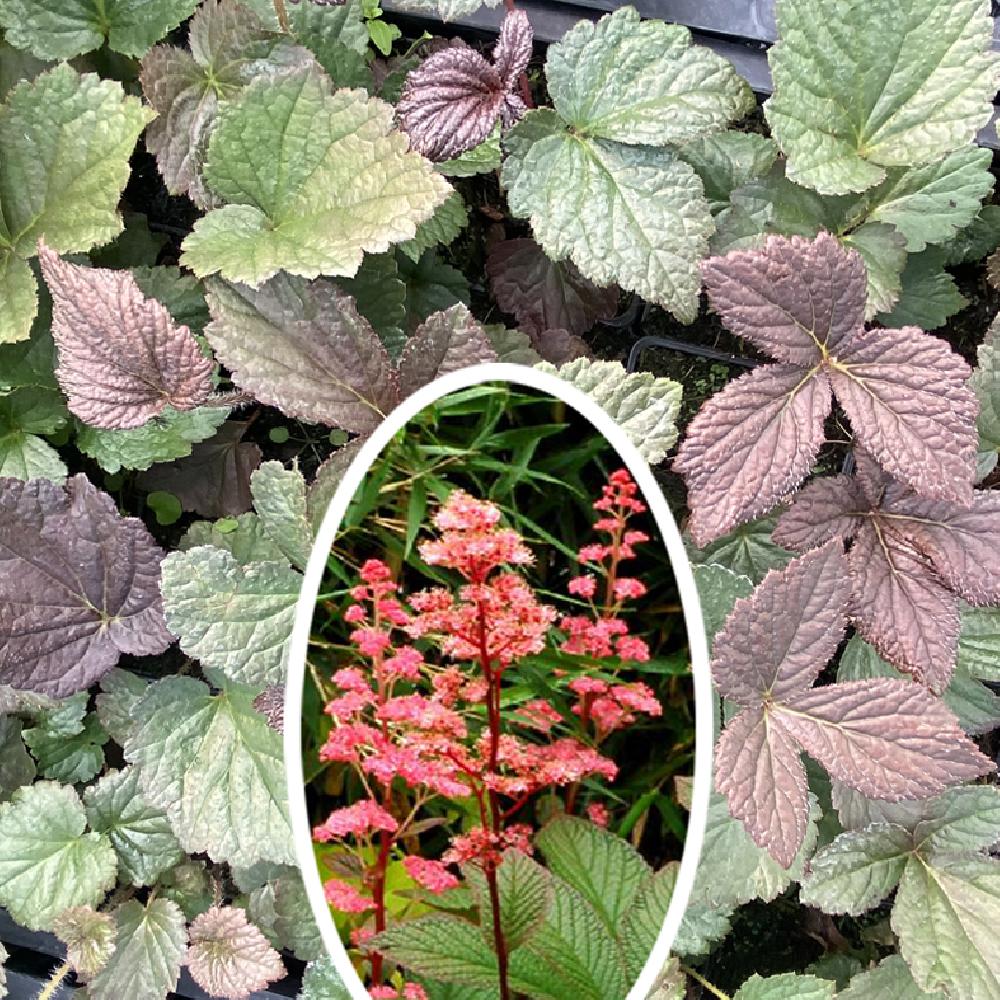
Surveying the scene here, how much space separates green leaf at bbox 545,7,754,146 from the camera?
0.92 m

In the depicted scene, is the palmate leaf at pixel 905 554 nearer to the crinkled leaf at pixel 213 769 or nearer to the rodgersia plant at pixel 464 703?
the rodgersia plant at pixel 464 703

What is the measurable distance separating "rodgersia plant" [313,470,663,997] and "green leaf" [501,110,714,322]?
1.16 feet

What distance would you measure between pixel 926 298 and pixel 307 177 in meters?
0.65

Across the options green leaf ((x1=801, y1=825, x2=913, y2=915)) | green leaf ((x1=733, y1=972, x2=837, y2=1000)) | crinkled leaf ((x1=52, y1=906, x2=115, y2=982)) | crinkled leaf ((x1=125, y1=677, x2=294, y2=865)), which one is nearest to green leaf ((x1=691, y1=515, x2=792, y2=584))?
green leaf ((x1=801, y1=825, x2=913, y2=915))

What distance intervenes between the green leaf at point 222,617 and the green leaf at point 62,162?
275mm

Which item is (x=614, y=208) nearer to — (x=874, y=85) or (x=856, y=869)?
(x=874, y=85)

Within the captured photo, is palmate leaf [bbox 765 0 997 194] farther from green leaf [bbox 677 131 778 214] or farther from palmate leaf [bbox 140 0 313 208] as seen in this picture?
palmate leaf [bbox 140 0 313 208]

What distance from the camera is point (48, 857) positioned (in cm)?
101

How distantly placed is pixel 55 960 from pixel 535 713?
2.93 ft

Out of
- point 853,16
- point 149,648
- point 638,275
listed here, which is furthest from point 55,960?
point 853,16

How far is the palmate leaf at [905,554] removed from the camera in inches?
32.8

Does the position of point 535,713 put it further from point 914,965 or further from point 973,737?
point 973,737

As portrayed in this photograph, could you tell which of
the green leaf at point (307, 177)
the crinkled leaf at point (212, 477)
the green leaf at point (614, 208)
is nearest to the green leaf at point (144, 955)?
the crinkled leaf at point (212, 477)

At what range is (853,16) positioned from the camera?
2.82 ft
